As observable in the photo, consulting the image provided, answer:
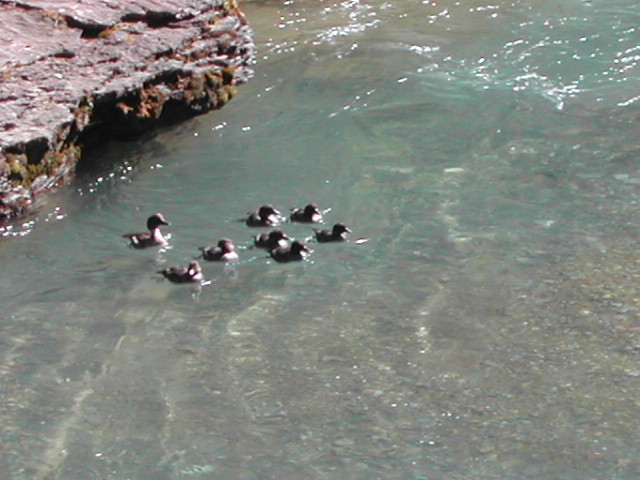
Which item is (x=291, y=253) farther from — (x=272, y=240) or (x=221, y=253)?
(x=221, y=253)

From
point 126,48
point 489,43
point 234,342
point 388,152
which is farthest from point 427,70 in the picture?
point 234,342

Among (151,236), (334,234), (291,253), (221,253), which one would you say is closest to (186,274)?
(221,253)

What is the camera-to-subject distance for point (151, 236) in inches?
476

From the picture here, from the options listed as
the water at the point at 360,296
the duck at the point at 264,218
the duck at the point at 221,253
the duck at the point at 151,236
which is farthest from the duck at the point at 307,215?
the duck at the point at 151,236

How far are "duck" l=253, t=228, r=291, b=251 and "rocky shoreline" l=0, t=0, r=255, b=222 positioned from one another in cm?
272

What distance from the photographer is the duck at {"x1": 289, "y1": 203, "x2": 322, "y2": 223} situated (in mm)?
12453

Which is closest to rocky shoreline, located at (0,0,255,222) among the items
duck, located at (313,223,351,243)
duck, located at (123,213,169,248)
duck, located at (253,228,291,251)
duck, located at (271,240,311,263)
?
duck, located at (123,213,169,248)

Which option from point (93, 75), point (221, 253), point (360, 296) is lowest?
point (360, 296)

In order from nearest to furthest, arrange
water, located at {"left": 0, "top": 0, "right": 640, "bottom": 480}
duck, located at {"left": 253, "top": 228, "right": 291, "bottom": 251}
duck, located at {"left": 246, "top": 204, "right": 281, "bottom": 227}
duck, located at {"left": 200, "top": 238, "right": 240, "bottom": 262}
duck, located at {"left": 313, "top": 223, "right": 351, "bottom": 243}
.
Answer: water, located at {"left": 0, "top": 0, "right": 640, "bottom": 480}, duck, located at {"left": 200, "top": 238, "right": 240, "bottom": 262}, duck, located at {"left": 253, "top": 228, "right": 291, "bottom": 251}, duck, located at {"left": 313, "top": 223, "right": 351, "bottom": 243}, duck, located at {"left": 246, "top": 204, "right": 281, "bottom": 227}

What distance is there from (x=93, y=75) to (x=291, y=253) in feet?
13.1

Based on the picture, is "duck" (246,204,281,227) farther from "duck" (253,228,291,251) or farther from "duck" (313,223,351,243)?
"duck" (313,223,351,243)

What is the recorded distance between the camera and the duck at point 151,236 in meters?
12.0

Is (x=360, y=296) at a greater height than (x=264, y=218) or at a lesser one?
lesser

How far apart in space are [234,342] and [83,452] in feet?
6.03
